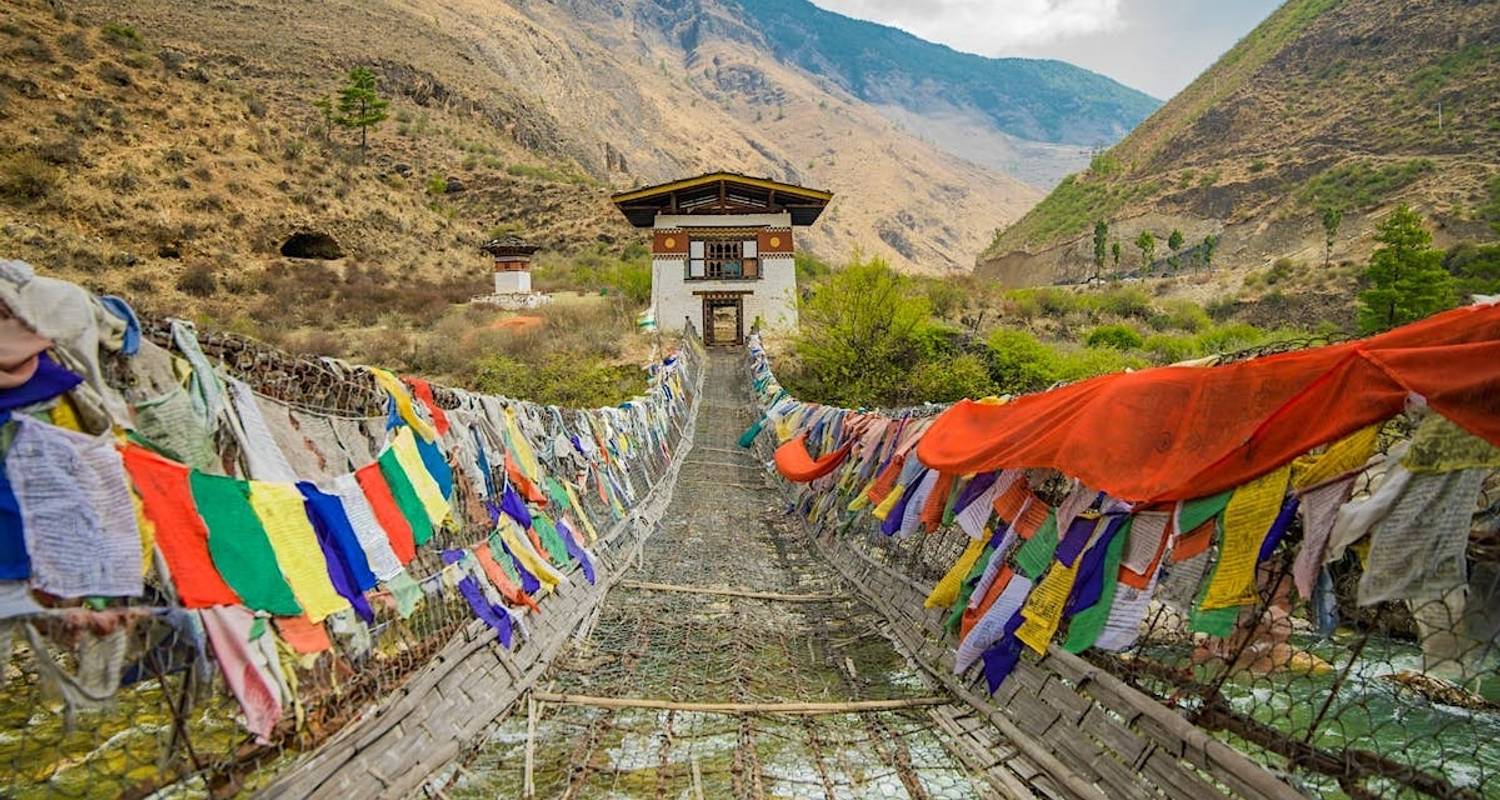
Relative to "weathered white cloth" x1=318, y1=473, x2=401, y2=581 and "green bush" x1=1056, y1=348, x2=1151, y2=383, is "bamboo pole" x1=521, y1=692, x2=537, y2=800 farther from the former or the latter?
"green bush" x1=1056, y1=348, x2=1151, y2=383

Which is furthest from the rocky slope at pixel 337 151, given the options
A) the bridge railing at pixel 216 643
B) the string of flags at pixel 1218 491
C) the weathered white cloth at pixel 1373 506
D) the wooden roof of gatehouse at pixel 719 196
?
the weathered white cloth at pixel 1373 506

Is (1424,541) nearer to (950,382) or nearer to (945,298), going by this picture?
(950,382)

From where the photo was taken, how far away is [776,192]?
3123 cm

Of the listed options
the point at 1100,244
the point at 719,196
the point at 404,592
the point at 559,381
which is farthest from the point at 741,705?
the point at 1100,244

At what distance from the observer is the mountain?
168ft

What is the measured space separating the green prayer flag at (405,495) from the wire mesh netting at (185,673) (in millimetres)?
303

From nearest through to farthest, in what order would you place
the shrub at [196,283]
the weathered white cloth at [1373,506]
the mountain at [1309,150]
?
the weathered white cloth at [1373,506] → the shrub at [196,283] → the mountain at [1309,150]

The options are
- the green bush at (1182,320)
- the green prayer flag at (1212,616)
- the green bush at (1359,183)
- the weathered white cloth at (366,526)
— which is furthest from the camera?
the green bush at (1359,183)

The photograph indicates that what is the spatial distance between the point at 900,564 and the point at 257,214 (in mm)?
33184

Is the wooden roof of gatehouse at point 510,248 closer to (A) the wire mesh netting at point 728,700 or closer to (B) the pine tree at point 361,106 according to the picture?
(A) the wire mesh netting at point 728,700

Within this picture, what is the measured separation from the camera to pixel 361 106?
53.5 m

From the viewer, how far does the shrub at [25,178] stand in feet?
84.2

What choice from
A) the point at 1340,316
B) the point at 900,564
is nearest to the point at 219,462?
the point at 900,564

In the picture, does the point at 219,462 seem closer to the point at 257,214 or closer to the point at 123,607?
the point at 123,607
